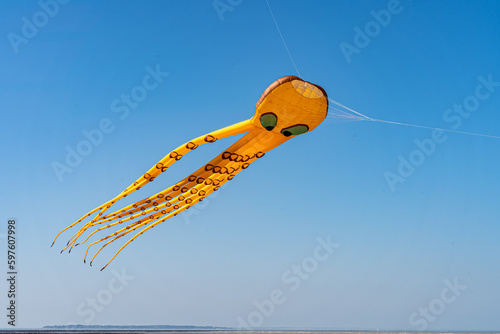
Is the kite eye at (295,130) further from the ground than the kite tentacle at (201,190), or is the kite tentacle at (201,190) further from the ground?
the kite tentacle at (201,190)

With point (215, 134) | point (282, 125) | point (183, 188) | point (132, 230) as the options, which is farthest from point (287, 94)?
point (132, 230)

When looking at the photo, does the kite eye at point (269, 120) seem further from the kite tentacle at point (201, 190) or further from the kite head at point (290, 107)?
the kite tentacle at point (201, 190)

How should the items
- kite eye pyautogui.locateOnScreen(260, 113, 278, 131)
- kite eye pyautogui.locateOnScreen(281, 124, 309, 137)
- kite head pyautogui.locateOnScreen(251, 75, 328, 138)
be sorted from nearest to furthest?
kite head pyautogui.locateOnScreen(251, 75, 328, 138) → kite eye pyautogui.locateOnScreen(260, 113, 278, 131) → kite eye pyautogui.locateOnScreen(281, 124, 309, 137)

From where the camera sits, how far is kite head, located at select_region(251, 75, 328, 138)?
45.8 feet

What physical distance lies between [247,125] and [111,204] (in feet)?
20.1

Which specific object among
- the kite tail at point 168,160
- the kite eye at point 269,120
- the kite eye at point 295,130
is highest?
the kite tail at point 168,160

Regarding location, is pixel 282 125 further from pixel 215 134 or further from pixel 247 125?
pixel 215 134

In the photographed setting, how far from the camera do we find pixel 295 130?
609 inches

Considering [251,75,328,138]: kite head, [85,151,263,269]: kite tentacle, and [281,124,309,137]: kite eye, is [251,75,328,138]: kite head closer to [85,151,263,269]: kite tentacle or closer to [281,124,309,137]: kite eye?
[281,124,309,137]: kite eye

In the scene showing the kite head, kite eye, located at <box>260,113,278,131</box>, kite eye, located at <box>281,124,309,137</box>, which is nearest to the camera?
the kite head

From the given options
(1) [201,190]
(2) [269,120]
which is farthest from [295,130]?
(1) [201,190]

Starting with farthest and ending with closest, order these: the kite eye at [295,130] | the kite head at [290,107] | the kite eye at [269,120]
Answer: the kite eye at [295,130] → the kite eye at [269,120] → the kite head at [290,107]

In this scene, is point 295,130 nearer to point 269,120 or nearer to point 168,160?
point 269,120

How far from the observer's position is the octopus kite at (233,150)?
1429 cm
